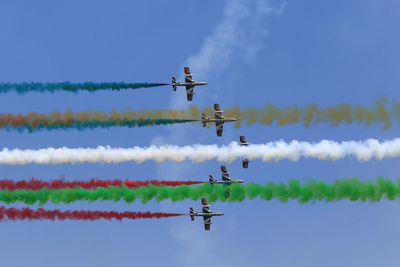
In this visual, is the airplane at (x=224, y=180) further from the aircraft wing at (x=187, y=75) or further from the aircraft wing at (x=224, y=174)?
the aircraft wing at (x=187, y=75)

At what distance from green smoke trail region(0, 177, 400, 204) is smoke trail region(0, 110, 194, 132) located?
21.0 feet

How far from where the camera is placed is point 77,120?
3772 inches

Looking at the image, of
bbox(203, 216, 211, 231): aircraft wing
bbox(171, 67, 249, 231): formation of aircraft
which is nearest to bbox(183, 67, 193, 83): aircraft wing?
bbox(171, 67, 249, 231): formation of aircraft

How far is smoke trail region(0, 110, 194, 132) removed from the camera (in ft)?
306

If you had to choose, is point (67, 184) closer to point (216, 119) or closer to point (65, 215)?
point (65, 215)

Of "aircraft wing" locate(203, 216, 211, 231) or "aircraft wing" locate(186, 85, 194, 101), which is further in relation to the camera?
"aircraft wing" locate(203, 216, 211, 231)

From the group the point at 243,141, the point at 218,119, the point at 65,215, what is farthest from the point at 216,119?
the point at 65,215

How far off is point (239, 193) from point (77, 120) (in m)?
17.9

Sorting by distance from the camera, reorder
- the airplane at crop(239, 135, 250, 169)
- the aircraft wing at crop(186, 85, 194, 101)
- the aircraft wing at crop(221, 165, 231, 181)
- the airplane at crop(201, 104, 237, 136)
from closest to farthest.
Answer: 1. the airplane at crop(239, 135, 250, 169)
2. the aircraft wing at crop(186, 85, 194, 101)
3. the airplane at crop(201, 104, 237, 136)
4. the aircraft wing at crop(221, 165, 231, 181)

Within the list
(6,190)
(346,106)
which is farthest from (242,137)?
(6,190)

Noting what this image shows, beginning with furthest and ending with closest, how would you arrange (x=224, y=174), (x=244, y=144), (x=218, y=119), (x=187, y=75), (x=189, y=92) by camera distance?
(x=224, y=174) < (x=218, y=119) < (x=187, y=75) < (x=189, y=92) < (x=244, y=144)

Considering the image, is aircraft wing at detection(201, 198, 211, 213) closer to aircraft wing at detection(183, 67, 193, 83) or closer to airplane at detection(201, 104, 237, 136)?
airplane at detection(201, 104, 237, 136)

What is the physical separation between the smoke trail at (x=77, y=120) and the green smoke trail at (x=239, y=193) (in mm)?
6391

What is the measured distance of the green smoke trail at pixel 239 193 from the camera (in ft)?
302
